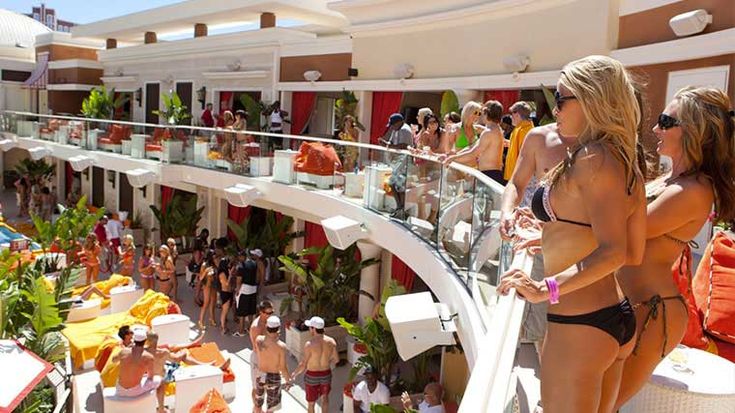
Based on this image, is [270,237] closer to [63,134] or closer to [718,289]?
[63,134]

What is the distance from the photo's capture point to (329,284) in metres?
13.3

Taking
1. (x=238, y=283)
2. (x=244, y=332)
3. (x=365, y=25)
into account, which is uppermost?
(x=365, y=25)

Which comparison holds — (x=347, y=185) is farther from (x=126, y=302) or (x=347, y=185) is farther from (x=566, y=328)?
(x=566, y=328)

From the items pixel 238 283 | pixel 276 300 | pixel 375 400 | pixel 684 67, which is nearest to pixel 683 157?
pixel 684 67

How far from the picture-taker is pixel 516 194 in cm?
306

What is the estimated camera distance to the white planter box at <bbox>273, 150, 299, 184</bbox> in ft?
42.1

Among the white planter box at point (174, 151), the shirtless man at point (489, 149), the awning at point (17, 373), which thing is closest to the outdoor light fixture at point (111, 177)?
the white planter box at point (174, 151)

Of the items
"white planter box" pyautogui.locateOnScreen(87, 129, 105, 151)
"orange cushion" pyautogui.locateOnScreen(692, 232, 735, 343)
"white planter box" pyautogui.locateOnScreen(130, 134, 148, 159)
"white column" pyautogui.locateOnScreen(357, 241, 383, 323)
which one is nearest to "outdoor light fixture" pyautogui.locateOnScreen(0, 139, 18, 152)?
"white planter box" pyautogui.locateOnScreen(87, 129, 105, 151)

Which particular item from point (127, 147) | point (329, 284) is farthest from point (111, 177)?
point (329, 284)

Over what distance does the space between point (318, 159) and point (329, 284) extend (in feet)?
9.53

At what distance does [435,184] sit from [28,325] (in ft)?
23.5

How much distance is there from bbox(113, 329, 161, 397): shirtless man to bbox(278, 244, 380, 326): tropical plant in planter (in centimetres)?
424

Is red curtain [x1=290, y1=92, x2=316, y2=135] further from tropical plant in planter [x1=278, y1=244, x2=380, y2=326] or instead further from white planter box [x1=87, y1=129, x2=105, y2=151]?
white planter box [x1=87, y1=129, x2=105, y2=151]

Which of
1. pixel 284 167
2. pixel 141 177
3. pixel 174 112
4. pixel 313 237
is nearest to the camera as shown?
pixel 284 167
